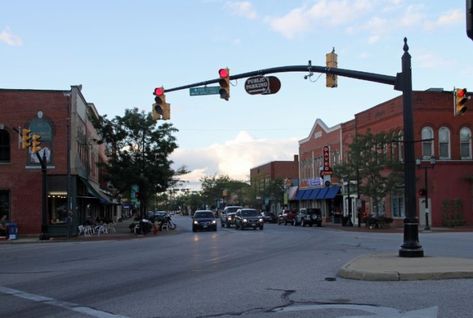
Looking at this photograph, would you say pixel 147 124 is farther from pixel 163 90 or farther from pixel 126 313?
pixel 126 313

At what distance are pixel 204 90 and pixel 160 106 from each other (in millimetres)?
1543

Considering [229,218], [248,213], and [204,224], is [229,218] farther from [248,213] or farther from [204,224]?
[204,224]

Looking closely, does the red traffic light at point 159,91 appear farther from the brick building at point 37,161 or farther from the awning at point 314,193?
the awning at point 314,193

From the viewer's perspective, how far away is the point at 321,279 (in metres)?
13.6

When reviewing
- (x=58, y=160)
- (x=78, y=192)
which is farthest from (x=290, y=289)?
(x=78, y=192)

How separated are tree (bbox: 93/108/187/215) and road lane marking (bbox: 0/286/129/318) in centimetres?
3087

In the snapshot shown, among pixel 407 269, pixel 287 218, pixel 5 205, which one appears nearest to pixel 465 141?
pixel 287 218

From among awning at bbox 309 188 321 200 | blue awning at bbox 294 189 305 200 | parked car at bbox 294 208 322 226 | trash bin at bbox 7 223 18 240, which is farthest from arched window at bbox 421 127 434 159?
trash bin at bbox 7 223 18 240

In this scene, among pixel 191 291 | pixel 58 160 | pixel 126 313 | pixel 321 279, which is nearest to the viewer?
pixel 126 313

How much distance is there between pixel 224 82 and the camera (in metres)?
19.0

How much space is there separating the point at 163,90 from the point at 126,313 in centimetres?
1102

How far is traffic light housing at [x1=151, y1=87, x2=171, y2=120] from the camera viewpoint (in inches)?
771

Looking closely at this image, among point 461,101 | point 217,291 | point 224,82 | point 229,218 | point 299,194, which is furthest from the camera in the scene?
point 299,194

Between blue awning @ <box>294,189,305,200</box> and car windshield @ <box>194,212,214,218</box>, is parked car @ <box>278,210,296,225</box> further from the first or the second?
car windshield @ <box>194,212,214,218</box>
